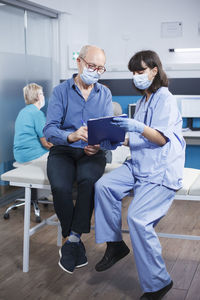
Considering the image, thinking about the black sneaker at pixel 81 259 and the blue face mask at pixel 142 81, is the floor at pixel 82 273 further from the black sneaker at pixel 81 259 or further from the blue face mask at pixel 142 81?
the blue face mask at pixel 142 81

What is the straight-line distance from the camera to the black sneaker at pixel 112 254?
7.77 ft

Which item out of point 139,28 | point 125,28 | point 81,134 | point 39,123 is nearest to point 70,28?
point 125,28

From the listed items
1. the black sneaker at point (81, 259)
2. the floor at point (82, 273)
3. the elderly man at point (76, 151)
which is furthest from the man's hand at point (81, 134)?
the floor at point (82, 273)

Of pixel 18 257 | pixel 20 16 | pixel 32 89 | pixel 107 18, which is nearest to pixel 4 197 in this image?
pixel 32 89

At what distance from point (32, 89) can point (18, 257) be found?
157 cm

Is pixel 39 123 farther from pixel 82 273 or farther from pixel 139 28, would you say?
pixel 139 28

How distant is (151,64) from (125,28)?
314cm

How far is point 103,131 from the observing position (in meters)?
2.27

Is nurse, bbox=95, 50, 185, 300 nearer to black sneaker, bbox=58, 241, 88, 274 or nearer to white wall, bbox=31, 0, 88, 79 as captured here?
black sneaker, bbox=58, 241, 88, 274

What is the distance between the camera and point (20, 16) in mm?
4293

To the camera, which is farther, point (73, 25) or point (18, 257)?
point (73, 25)

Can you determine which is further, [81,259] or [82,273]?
Result: [82,273]

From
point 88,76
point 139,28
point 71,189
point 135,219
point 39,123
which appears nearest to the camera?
point 135,219

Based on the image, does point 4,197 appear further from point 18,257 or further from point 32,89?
point 18,257
